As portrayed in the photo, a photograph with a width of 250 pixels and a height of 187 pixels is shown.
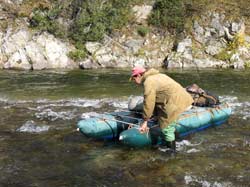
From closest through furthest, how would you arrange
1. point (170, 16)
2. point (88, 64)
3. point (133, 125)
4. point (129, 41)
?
point (133, 125) → point (88, 64) → point (129, 41) → point (170, 16)

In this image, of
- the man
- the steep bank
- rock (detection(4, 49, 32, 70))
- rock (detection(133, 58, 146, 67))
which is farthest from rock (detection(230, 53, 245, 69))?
the man

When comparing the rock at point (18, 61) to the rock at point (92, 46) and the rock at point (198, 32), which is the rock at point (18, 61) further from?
the rock at point (198, 32)

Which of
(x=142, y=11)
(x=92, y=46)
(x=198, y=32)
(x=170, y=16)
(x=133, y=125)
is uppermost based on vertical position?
(x=142, y=11)

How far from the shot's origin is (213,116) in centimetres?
1241

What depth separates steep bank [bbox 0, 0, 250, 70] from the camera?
30812 mm

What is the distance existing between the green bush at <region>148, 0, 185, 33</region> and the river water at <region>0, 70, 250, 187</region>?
17471 mm

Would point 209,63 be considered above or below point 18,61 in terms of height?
above

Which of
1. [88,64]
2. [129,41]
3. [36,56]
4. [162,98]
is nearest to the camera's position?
[162,98]

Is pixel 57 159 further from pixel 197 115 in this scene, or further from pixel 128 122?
pixel 197 115

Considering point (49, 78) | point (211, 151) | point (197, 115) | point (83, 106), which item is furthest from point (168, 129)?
point (49, 78)

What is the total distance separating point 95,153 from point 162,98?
2.02 m

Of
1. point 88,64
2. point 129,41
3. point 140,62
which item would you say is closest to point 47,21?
point 88,64

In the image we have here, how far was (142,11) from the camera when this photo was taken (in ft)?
118

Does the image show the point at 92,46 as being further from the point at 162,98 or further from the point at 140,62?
the point at 162,98
